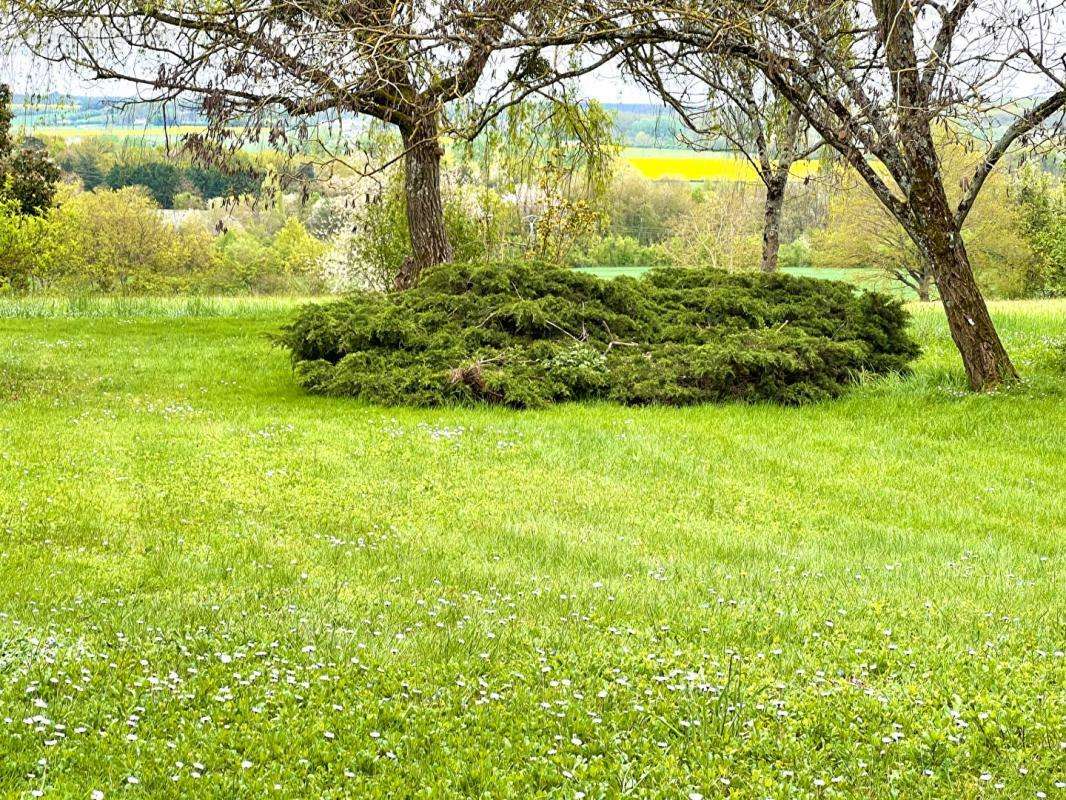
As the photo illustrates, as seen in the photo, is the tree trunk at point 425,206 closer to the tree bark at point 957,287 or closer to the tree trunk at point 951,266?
the tree trunk at point 951,266

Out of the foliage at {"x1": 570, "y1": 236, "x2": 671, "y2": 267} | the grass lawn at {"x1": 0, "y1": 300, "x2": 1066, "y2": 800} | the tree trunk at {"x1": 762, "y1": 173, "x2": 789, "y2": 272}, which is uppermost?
the foliage at {"x1": 570, "y1": 236, "x2": 671, "y2": 267}

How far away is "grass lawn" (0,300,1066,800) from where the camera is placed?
12.6 ft

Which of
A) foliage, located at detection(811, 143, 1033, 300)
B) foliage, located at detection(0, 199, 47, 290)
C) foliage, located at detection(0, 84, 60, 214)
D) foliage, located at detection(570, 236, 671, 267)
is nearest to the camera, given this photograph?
foliage, located at detection(0, 84, 60, 214)

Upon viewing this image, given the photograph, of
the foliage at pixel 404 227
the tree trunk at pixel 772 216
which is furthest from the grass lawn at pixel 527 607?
the foliage at pixel 404 227

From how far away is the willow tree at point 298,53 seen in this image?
37.2 ft

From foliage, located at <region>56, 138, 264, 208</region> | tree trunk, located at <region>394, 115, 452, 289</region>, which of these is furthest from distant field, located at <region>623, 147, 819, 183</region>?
tree trunk, located at <region>394, 115, 452, 289</region>

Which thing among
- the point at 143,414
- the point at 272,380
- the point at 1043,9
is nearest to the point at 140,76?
the point at 272,380

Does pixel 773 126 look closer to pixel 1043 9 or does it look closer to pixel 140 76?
pixel 1043 9

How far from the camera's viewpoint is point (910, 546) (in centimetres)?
734

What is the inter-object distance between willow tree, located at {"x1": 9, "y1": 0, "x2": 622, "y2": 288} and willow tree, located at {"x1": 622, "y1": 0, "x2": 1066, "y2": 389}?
203cm

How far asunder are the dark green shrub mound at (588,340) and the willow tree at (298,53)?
2.66 m

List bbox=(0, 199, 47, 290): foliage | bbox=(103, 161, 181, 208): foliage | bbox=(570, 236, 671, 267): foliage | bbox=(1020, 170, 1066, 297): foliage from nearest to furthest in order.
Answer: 1. bbox=(0, 199, 47, 290): foliage
2. bbox=(1020, 170, 1066, 297): foliage
3. bbox=(570, 236, 671, 267): foliage
4. bbox=(103, 161, 181, 208): foliage

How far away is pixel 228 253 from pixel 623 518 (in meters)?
61.4

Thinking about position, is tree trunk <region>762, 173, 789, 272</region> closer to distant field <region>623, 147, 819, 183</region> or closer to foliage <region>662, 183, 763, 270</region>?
foliage <region>662, 183, 763, 270</region>
